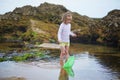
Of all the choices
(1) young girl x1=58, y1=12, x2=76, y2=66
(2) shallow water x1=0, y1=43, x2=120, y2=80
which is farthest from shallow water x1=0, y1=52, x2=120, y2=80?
(1) young girl x1=58, y1=12, x2=76, y2=66

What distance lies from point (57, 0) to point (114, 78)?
14.3 meters

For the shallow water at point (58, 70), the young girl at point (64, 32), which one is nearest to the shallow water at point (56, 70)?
the shallow water at point (58, 70)

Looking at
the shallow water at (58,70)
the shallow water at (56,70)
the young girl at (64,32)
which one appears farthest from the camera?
the shallow water at (58,70)

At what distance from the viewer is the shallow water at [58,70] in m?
7.16

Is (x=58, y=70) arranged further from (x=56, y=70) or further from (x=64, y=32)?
(x=64, y=32)

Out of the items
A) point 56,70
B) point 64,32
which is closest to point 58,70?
point 56,70

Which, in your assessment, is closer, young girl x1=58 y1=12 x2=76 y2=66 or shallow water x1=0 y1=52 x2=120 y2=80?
young girl x1=58 y1=12 x2=76 y2=66

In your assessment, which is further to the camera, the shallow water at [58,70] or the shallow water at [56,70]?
the shallow water at [58,70]

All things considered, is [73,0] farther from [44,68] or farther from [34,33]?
[44,68]

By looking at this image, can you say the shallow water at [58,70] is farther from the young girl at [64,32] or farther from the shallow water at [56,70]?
the young girl at [64,32]

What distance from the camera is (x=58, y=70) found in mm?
8094

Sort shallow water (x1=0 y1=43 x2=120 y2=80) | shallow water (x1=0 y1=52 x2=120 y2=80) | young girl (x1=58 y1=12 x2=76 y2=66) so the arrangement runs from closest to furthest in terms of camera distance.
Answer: young girl (x1=58 y1=12 x2=76 y2=66) < shallow water (x1=0 y1=43 x2=120 y2=80) < shallow water (x1=0 y1=52 x2=120 y2=80)

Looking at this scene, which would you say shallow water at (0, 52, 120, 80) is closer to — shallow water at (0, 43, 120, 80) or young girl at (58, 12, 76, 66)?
shallow water at (0, 43, 120, 80)

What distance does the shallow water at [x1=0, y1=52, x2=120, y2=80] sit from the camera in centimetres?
716
